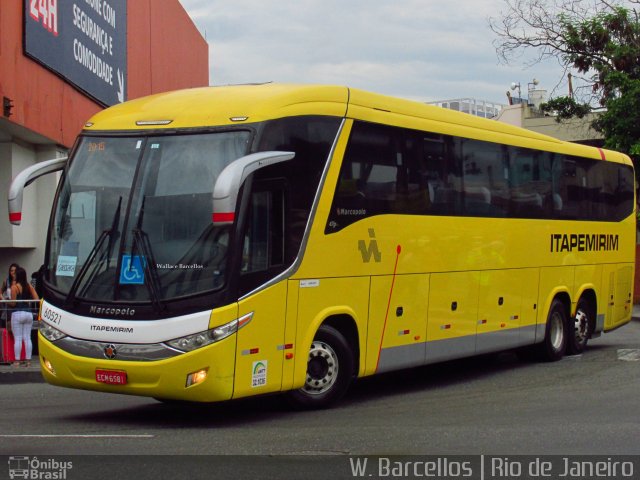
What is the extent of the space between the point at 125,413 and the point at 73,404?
1229 millimetres

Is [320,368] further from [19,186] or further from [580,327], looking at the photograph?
[580,327]

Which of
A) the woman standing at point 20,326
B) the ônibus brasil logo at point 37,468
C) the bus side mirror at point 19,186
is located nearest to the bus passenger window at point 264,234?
the bus side mirror at point 19,186

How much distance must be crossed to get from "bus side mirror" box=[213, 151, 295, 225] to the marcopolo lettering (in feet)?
24.6

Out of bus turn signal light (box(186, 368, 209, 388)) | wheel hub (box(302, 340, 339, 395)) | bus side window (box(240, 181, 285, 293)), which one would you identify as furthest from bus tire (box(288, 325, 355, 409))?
bus turn signal light (box(186, 368, 209, 388))

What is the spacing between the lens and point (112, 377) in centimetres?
968

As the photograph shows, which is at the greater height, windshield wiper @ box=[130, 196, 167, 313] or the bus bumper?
windshield wiper @ box=[130, 196, 167, 313]

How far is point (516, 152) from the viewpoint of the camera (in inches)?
591

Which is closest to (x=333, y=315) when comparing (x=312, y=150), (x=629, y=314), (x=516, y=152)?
(x=312, y=150)

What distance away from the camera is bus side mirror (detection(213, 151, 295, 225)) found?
885cm

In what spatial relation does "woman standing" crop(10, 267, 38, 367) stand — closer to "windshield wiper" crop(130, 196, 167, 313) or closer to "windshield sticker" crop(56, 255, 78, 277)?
"windshield sticker" crop(56, 255, 78, 277)

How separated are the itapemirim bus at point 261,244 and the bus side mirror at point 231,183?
0.07 feet

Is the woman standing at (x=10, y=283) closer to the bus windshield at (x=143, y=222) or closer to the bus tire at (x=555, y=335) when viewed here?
the bus windshield at (x=143, y=222)

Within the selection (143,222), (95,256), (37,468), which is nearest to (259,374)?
(143,222)

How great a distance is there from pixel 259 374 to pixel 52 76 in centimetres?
1201
